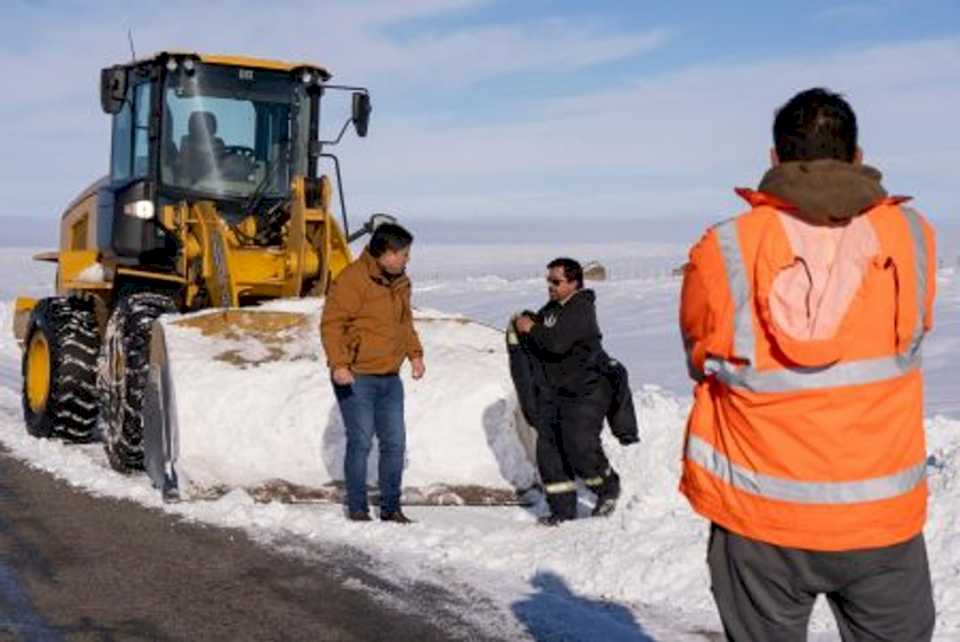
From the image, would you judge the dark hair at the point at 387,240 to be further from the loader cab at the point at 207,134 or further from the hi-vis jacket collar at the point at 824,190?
the hi-vis jacket collar at the point at 824,190

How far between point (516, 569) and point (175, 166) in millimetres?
5029

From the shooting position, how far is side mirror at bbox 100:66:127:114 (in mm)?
9672

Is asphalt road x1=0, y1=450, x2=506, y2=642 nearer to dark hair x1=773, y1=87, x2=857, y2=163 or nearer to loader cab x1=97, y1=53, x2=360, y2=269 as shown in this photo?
dark hair x1=773, y1=87, x2=857, y2=163

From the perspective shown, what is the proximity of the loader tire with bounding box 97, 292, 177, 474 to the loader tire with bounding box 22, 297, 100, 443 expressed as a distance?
97 centimetres

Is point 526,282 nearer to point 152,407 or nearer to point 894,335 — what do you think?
point 152,407

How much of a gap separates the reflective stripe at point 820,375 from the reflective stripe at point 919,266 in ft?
0.20

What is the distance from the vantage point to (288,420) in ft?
26.1

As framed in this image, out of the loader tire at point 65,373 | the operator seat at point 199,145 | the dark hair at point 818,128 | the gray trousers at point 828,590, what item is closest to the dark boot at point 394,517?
the operator seat at point 199,145

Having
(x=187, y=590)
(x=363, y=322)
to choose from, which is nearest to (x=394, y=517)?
(x=363, y=322)

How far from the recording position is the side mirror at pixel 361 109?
385 inches

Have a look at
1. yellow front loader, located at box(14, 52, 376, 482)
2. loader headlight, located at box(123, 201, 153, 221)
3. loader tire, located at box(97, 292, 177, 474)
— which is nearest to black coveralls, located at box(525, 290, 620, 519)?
yellow front loader, located at box(14, 52, 376, 482)

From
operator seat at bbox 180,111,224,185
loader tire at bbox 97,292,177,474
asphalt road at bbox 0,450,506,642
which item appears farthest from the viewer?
operator seat at bbox 180,111,224,185

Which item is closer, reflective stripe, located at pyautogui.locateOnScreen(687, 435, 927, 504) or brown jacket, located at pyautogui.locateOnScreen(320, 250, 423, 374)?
reflective stripe, located at pyautogui.locateOnScreen(687, 435, 927, 504)

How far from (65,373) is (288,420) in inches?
120
